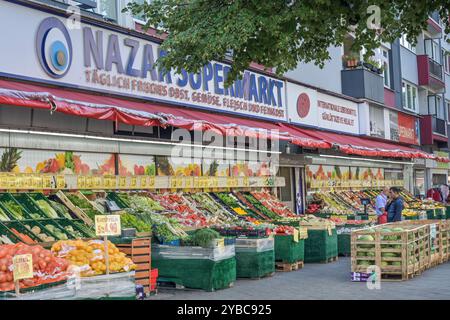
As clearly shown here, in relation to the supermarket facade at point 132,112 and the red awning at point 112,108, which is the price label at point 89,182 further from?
the red awning at point 112,108

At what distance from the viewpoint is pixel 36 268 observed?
24.9ft

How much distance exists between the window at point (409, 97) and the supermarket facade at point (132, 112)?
478 inches

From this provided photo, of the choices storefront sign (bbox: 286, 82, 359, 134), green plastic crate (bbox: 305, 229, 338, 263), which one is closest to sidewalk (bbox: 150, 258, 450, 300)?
green plastic crate (bbox: 305, 229, 338, 263)

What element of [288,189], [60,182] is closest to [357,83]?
[288,189]

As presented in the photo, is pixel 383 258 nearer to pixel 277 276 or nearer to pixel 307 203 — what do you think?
pixel 277 276

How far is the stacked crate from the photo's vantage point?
10703 millimetres

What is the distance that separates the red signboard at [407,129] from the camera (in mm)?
32594

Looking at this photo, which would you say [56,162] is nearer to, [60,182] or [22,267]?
[60,182]

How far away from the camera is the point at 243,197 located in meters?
18.1

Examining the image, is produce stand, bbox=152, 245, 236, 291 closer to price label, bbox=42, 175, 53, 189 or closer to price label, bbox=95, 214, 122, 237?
price label, bbox=42, 175, 53, 189

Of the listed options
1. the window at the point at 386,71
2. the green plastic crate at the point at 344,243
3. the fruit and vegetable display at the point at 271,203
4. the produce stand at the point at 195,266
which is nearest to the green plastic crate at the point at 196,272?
the produce stand at the point at 195,266

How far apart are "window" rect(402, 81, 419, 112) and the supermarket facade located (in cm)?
1215
